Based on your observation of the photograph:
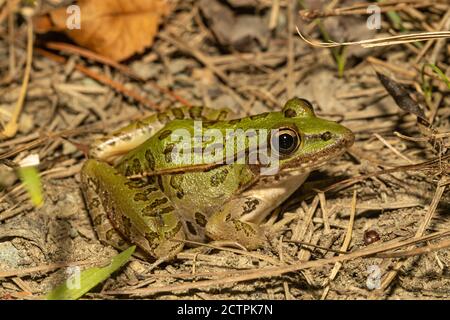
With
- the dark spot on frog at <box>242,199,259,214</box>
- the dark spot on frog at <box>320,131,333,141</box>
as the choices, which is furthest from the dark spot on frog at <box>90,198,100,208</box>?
the dark spot on frog at <box>320,131,333,141</box>

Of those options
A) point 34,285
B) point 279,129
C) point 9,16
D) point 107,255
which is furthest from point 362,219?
point 9,16

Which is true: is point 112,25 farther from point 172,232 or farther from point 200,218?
point 172,232

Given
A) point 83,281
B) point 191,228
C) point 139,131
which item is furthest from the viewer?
point 139,131

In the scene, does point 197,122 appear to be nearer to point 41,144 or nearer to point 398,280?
point 41,144

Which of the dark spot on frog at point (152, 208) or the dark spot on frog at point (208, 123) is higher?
the dark spot on frog at point (208, 123)

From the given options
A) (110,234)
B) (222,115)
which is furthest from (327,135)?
(110,234)

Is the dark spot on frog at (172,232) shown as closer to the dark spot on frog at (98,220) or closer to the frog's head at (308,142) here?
the dark spot on frog at (98,220)

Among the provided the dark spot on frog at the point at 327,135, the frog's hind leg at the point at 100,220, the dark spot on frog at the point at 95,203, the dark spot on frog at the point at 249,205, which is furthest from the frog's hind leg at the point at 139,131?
the dark spot on frog at the point at 327,135
